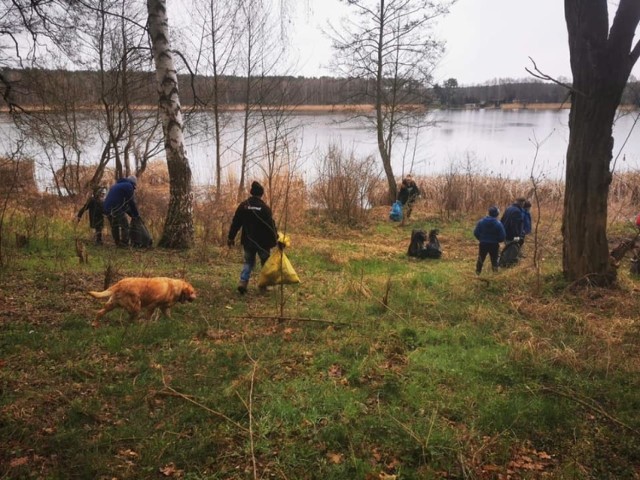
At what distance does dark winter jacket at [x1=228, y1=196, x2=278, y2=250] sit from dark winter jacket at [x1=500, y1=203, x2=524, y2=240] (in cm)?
539

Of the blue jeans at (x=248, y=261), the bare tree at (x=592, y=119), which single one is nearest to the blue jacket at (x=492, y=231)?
the bare tree at (x=592, y=119)

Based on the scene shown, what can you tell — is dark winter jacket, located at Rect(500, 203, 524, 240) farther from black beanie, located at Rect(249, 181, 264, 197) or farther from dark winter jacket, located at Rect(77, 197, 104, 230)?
dark winter jacket, located at Rect(77, 197, 104, 230)

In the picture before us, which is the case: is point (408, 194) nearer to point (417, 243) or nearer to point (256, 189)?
point (417, 243)

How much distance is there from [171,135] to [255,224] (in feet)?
9.46

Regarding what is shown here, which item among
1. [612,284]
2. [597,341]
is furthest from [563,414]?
[612,284]

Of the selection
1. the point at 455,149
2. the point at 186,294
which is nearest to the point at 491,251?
the point at 186,294

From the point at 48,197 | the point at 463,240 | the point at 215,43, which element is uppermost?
the point at 215,43

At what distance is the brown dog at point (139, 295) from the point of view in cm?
518

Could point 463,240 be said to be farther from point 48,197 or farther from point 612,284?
point 48,197

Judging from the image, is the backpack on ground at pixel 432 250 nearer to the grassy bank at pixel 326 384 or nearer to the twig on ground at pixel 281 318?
the grassy bank at pixel 326 384

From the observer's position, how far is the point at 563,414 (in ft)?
12.2

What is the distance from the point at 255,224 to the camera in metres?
7.02

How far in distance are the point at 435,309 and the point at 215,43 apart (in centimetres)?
1293

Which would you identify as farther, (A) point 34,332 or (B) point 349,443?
(A) point 34,332
